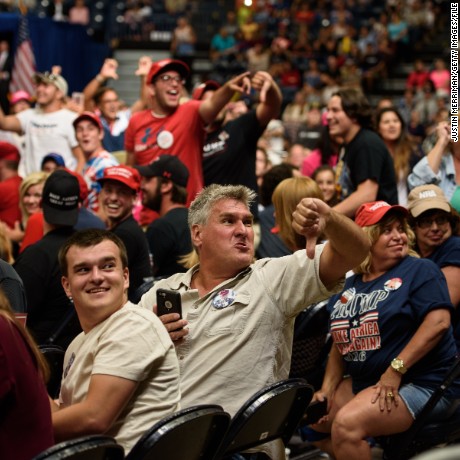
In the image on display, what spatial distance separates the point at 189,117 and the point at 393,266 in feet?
7.22

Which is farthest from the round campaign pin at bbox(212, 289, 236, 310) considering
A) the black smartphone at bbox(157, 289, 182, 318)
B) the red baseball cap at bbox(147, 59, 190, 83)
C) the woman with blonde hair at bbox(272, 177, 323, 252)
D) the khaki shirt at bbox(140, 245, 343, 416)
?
the red baseball cap at bbox(147, 59, 190, 83)

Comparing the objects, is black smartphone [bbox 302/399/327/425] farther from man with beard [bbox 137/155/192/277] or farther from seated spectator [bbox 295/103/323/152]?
seated spectator [bbox 295/103/323/152]

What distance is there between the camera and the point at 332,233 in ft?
10.4

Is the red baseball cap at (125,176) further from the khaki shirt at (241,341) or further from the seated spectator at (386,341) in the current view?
the khaki shirt at (241,341)

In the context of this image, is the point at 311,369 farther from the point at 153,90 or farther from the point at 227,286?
the point at 153,90

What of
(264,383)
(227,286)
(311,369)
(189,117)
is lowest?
(311,369)

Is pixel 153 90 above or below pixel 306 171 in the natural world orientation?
above

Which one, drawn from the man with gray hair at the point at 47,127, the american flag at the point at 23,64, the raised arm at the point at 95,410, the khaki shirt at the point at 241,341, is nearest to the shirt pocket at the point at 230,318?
the khaki shirt at the point at 241,341

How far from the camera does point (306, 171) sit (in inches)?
306

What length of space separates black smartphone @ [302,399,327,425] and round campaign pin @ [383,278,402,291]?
63cm

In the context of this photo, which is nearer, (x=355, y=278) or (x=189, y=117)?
(x=355, y=278)

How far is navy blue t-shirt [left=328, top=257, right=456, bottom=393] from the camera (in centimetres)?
422

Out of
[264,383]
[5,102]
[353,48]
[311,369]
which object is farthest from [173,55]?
[264,383]

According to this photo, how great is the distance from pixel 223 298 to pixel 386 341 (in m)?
1.02
